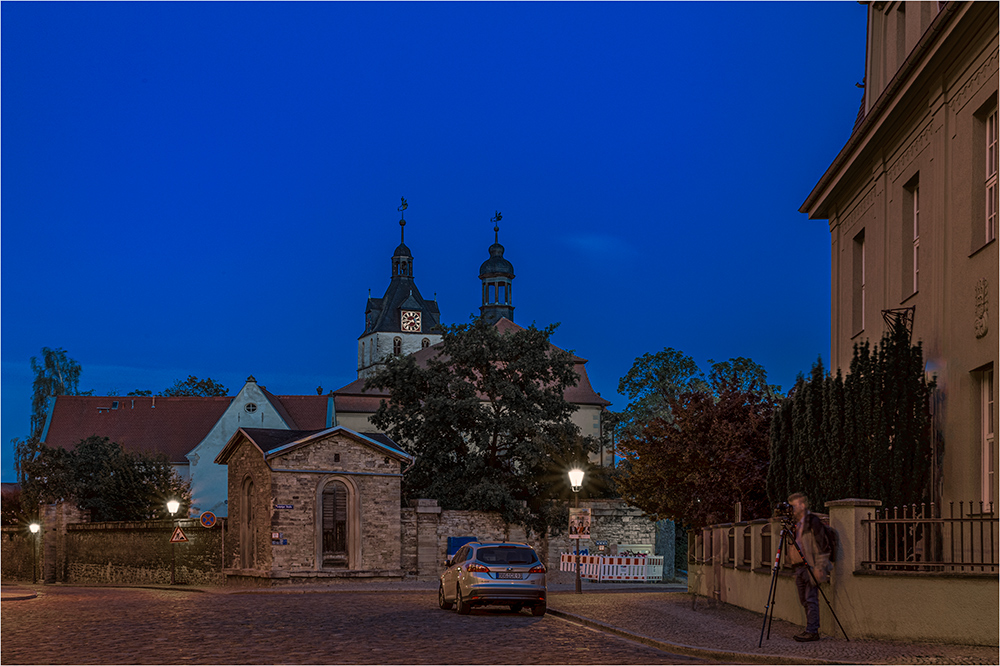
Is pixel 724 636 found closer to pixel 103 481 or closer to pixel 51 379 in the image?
pixel 103 481

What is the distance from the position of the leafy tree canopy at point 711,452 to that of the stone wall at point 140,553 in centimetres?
1800

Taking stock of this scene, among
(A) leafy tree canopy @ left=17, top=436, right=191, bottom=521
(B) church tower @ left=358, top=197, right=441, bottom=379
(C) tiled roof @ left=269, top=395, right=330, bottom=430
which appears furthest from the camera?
(B) church tower @ left=358, top=197, right=441, bottom=379

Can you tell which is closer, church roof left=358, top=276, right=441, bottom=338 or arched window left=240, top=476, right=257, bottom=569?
arched window left=240, top=476, right=257, bottom=569

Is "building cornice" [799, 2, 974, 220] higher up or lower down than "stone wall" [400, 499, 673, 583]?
higher up

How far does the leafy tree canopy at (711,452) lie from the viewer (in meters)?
24.2

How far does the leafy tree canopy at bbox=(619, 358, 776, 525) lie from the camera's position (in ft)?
79.3

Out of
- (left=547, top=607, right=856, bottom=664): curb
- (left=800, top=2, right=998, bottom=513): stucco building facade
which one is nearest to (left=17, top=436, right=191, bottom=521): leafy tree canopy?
(left=800, top=2, right=998, bottom=513): stucco building facade

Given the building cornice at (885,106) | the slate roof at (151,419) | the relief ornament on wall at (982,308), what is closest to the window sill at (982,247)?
the relief ornament on wall at (982,308)

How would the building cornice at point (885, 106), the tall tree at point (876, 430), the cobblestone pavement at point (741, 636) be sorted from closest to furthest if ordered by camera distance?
the cobblestone pavement at point (741, 636) < the building cornice at point (885, 106) < the tall tree at point (876, 430)

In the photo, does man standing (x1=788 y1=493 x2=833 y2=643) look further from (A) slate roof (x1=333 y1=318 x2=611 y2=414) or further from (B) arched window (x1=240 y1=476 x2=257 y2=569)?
(A) slate roof (x1=333 y1=318 x2=611 y2=414)

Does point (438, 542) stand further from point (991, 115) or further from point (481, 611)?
point (991, 115)

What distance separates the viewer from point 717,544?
2386 cm

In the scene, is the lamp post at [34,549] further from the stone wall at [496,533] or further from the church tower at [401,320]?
the church tower at [401,320]

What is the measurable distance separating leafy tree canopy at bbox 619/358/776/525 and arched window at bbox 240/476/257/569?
14.9 metres
